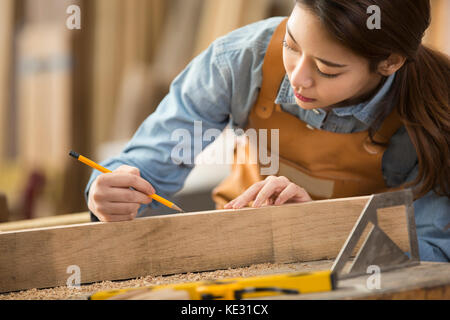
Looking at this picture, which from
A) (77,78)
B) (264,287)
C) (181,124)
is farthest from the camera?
(77,78)

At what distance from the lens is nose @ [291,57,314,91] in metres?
0.97

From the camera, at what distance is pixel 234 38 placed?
1274mm

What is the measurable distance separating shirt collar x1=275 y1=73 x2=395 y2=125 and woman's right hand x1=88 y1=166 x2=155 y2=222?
41 centimetres

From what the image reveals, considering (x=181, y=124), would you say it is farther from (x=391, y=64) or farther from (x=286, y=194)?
(x=391, y=64)

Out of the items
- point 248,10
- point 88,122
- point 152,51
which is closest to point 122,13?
point 152,51

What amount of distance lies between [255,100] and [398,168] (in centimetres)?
39

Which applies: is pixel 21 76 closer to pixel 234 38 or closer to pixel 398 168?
pixel 234 38

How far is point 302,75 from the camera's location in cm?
98

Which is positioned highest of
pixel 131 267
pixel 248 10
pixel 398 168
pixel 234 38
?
pixel 248 10

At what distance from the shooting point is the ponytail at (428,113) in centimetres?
112

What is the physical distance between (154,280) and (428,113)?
0.68 m
